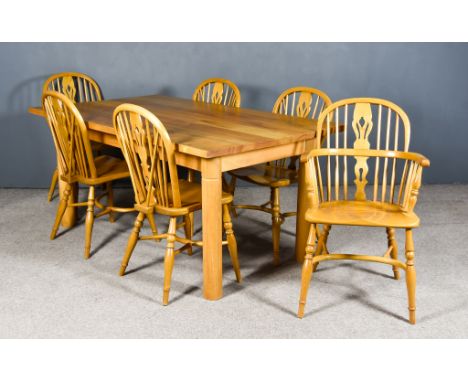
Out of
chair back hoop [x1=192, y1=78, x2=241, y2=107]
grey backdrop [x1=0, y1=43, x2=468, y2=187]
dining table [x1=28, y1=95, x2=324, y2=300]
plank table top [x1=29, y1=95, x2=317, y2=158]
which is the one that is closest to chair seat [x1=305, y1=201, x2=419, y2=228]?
dining table [x1=28, y1=95, x2=324, y2=300]

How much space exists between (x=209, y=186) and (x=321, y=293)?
81 centimetres

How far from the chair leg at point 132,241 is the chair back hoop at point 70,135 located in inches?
20.1

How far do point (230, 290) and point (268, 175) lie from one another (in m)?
0.75

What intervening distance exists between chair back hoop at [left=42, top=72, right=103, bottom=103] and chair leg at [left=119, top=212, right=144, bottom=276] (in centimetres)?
166

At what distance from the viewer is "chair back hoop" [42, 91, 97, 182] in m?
3.33

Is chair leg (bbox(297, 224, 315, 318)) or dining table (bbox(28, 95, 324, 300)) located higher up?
dining table (bbox(28, 95, 324, 300))

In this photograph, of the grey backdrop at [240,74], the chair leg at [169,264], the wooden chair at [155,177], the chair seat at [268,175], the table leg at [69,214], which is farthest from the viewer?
the grey backdrop at [240,74]

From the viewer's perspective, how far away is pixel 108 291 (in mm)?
3125

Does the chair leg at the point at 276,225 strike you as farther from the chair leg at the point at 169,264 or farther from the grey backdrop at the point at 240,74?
the grey backdrop at the point at 240,74

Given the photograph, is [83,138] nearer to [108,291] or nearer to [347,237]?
[108,291]

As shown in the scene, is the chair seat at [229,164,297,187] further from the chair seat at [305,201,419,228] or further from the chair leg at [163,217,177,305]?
the chair leg at [163,217,177,305]

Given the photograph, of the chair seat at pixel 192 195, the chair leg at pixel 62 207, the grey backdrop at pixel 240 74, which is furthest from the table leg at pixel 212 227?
the grey backdrop at pixel 240 74

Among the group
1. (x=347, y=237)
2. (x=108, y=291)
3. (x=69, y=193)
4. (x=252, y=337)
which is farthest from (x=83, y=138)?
(x=347, y=237)

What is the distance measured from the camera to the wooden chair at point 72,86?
14.8 feet
